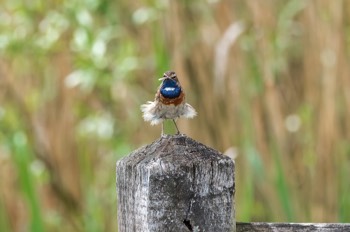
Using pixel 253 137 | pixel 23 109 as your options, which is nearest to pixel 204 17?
pixel 253 137

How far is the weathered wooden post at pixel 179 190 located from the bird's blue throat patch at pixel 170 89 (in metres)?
0.33

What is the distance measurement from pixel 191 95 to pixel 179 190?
2.14 meters

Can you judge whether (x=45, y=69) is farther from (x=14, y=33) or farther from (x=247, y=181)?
(x=247, y=181)

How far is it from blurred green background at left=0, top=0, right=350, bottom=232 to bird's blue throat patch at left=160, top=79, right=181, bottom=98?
1390 mm

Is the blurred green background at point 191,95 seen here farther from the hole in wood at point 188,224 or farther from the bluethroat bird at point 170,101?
the hole in wood at point 188,224

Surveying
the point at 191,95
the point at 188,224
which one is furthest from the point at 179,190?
the point at 191,95

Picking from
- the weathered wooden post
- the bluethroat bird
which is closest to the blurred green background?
the bluethroat bird

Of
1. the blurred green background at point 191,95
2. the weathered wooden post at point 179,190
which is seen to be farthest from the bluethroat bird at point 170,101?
the blurred green background at point 191,95

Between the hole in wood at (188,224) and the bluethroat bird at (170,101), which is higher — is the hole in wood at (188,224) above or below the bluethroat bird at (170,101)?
below

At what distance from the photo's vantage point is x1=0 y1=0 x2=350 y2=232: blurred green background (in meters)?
3.34

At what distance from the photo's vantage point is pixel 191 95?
3.37 m

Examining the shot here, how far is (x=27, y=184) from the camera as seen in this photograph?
111 inches

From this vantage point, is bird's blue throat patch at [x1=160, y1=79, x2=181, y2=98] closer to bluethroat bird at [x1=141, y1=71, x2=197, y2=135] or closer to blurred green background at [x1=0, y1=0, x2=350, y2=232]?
bluethroat bird at [x1=141, y1=71, x2=197, y2=135]

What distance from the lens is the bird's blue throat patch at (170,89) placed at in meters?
1.62
